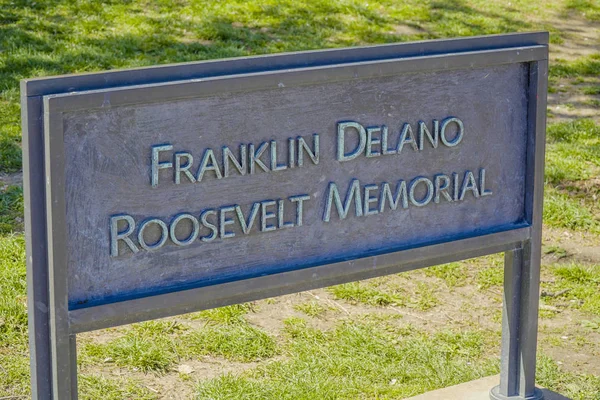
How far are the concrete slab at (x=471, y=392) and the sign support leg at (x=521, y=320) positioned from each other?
0.61ft

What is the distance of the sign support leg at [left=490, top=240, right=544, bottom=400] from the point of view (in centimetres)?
320

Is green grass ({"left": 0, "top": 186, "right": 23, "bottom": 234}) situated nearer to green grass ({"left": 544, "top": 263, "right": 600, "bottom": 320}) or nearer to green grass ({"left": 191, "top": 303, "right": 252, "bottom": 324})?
green grass ({"left": 191, "top": 303, "right": 252, "bottom": 324})

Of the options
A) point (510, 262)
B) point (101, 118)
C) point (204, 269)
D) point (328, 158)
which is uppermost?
point (101, 118)

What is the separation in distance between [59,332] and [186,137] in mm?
578

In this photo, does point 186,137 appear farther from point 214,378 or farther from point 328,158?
point 214,378

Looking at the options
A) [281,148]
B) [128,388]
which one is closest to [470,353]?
[128,388]

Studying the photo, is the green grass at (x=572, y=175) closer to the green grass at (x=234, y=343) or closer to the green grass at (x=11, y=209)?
the green grass at (x=234, y=343)

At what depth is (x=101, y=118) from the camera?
239cm

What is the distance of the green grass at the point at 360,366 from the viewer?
3.66 meters

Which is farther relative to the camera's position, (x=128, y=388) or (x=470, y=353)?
(x=470, y=353)

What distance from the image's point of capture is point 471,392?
353 cm

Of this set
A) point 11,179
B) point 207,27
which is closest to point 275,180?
point 11,179

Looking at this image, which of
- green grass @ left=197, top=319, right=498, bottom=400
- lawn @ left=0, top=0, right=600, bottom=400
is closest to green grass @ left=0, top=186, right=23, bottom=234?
lawn @ left=0, top=0, right=600, bottom=400

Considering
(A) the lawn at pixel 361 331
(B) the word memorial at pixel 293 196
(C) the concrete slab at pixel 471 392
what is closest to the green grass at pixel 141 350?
(A) the lawn at pixel 361 331
